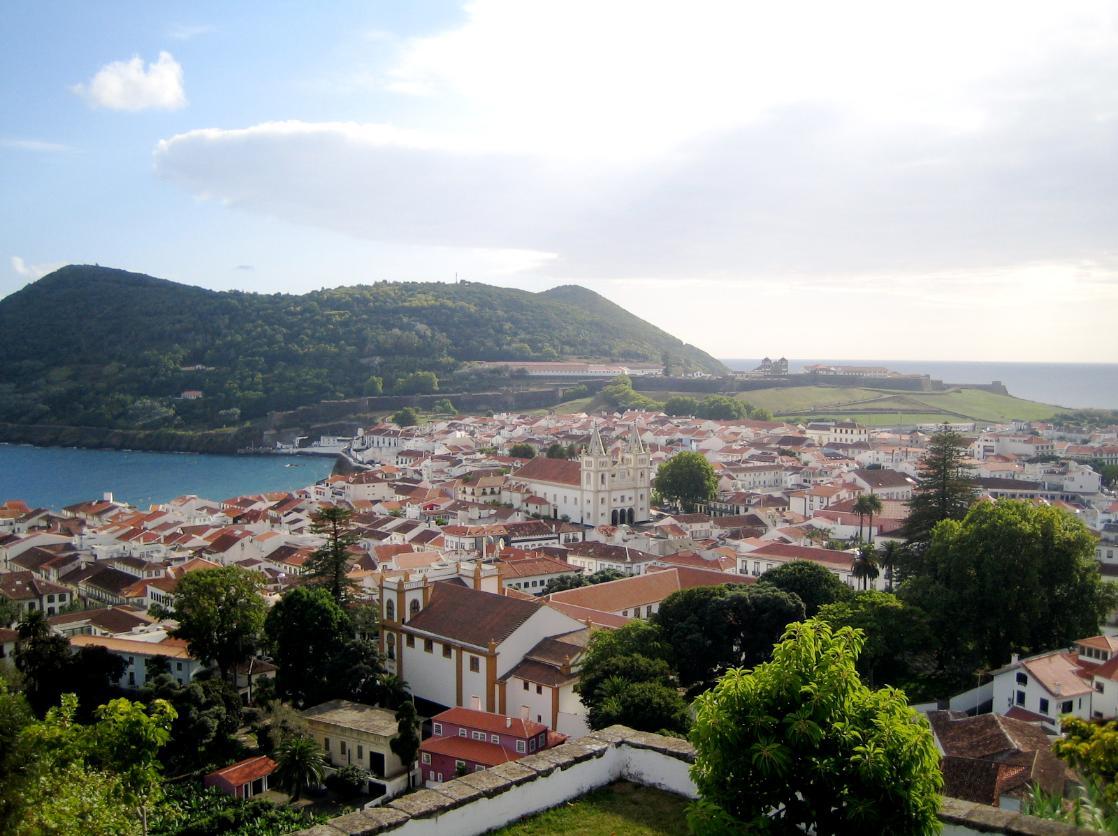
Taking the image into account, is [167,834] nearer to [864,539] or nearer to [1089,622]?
[1089,622]

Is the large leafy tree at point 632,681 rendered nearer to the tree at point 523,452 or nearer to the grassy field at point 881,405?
the tree at point 523,452

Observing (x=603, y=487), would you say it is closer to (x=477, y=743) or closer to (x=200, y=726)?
(x=200, y=726)

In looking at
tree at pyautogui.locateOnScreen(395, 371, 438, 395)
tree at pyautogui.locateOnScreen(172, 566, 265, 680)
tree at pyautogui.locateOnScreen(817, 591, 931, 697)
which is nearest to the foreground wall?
tree at pyautogui.locateOnScreen(817, 591, 931, 697)

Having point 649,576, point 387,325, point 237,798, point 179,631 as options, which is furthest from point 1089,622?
point 387,325

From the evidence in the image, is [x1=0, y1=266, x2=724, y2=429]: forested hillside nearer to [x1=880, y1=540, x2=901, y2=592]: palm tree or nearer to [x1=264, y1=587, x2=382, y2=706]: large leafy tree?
[x1=880, y1=540, x2=901, y2=592]: palm tree

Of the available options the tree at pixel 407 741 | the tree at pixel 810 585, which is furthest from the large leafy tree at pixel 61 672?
the tree at pixel 810 585
